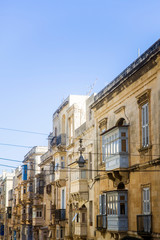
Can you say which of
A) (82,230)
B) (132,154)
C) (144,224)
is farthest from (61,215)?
(144,224)

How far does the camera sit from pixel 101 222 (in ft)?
82.1

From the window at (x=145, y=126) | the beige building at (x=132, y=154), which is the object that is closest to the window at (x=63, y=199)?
the beige building at (x=132, y=154)

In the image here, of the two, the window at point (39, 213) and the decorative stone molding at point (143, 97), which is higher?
the decorative stone molding at point (143, 97)

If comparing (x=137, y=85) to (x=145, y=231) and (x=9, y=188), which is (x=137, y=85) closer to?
(x=145, y=231)

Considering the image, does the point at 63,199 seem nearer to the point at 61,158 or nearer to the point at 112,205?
the point at 61,158

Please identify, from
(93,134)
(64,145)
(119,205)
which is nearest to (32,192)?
(64,145)

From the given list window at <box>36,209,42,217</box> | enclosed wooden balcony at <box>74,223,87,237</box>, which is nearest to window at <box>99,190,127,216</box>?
enclosed wooden balcony at <box>74,223,87,237</box>

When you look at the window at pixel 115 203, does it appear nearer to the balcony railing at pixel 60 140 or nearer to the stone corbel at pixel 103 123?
the stone corbel at pixel 103 123

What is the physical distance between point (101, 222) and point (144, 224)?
18.3 feet

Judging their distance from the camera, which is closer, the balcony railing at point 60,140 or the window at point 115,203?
the window at point 115,203

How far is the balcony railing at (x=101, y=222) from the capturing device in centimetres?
2460

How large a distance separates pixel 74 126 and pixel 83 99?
3049 mm

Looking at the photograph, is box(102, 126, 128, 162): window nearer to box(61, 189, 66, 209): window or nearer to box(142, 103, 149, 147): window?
box(142, 103, 149, 147): window

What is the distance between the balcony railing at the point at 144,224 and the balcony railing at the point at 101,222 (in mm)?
4525
